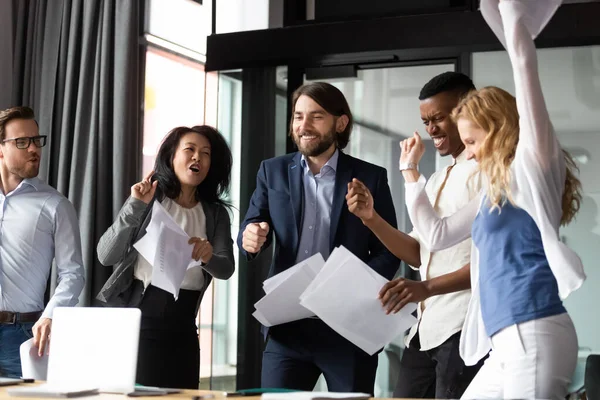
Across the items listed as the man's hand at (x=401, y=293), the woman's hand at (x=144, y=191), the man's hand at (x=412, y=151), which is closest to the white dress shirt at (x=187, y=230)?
the woman's hand at (x=144, y=191)

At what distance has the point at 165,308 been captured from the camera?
11.0 feet

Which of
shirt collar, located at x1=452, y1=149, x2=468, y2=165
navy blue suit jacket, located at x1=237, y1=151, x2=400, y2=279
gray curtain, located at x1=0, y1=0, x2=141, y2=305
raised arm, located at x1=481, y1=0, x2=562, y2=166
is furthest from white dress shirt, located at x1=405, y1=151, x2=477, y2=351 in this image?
gray curtain, located at x1=0, y1=0, x2=141, y2=305

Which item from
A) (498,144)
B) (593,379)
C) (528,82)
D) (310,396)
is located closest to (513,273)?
(498,144)

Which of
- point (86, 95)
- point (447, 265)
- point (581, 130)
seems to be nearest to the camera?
point (447, 265)

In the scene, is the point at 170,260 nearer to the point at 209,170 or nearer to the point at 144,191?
the point at 144,191

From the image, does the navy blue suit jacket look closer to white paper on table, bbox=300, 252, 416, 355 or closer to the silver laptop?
white paper on table, bbox=300, 252, 416, 355

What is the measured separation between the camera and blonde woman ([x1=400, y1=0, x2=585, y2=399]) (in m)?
2.03

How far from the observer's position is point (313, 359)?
3.04 metres

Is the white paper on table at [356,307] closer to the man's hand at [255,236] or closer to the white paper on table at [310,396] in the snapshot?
the man's hand at [255,236]

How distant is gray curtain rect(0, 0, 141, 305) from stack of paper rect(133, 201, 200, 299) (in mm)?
1907

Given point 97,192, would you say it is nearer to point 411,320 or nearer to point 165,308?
point 165,308

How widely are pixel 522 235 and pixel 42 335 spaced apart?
77.2 inches

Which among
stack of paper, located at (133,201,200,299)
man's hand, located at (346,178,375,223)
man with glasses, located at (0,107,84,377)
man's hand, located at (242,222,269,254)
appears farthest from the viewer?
man with glasses, located at (0,107,84,377)

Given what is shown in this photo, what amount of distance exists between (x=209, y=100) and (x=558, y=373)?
3535 mm
